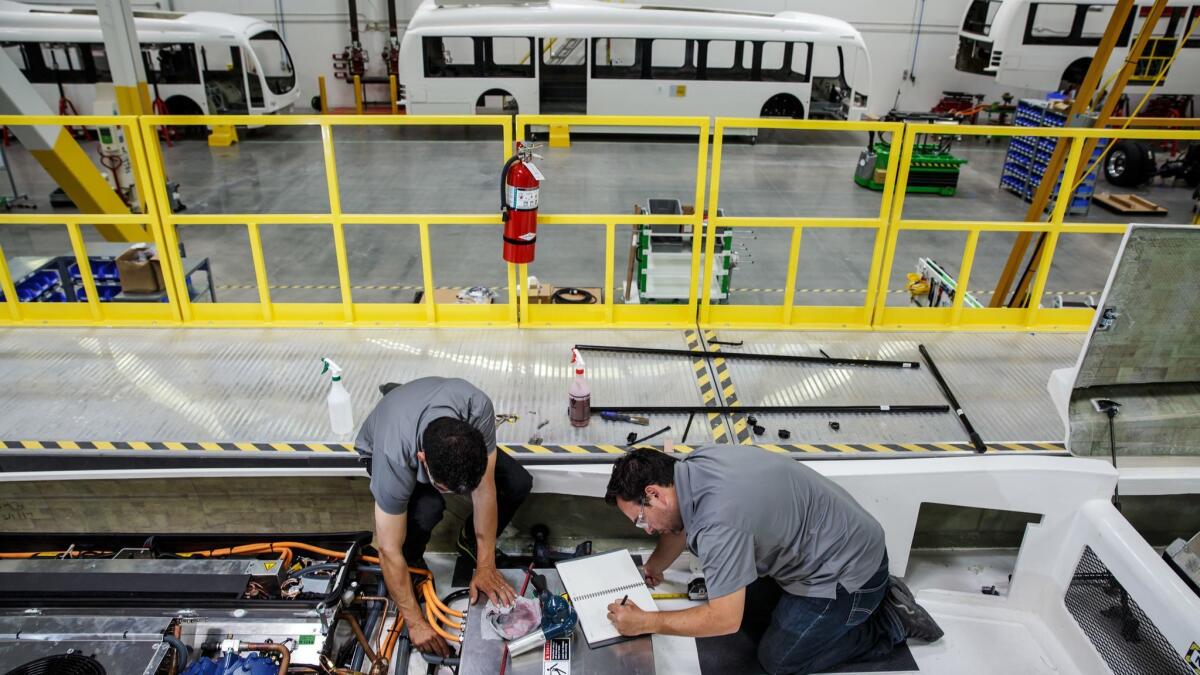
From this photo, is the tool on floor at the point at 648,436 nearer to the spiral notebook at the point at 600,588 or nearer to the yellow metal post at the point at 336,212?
the spiral notebook at the point at 600,588

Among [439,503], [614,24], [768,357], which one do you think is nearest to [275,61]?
[614,24]

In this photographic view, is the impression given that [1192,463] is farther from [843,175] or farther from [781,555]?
[843,175]

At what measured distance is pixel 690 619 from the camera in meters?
2.96

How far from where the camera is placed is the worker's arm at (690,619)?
9.35ft

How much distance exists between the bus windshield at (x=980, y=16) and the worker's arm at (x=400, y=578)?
53.0 ft

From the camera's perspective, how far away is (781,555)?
9.93 ft

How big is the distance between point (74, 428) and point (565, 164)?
11014mm

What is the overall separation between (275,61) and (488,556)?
16.7m

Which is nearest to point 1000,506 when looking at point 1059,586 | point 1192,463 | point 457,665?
point 1059,586

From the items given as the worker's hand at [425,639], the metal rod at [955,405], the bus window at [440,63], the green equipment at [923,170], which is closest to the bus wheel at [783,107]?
the green equipment at [923,170]

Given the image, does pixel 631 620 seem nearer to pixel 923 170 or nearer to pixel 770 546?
pixel 770 546

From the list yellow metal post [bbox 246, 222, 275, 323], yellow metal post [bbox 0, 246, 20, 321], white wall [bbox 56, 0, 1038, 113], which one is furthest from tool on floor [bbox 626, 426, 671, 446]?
white wall [bbox 56, 0, 1038, 113]

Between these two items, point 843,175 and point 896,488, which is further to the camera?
point 843,175

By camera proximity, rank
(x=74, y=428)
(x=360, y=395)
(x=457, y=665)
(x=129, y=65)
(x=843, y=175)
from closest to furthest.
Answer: (x=457, y=665), (x=74, y=428), (x=360, y=395), (x=129, y=65), (x=843, y=175)
